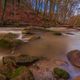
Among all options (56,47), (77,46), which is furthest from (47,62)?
(77,46)

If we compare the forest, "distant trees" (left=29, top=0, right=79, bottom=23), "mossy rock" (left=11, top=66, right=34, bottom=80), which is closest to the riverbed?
"mossy rock" (left=11, top=66, right=34, bottom=80)

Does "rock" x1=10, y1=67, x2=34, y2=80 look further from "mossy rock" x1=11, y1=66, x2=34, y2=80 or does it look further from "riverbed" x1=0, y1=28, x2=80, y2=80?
"riverbed" x1=0, y1=28, x2=80, y2=80

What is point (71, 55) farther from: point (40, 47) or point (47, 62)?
point (40, 47)

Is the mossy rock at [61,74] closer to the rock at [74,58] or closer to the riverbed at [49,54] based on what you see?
the riverbed at [49,54]

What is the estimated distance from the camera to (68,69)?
5.25 m

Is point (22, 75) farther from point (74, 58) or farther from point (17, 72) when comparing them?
point (74, 58)

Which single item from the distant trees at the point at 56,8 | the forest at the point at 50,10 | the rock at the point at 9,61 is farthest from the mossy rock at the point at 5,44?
the distant trees at the point at 56,8

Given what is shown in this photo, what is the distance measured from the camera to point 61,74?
15.5 feet

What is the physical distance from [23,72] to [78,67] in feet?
5.61

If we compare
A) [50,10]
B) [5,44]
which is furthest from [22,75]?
[50,10]

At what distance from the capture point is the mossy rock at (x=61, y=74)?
15.5ft

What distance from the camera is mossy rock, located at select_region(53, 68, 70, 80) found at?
4.71m

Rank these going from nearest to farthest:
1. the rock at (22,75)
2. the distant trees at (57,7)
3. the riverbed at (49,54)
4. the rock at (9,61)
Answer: the rock at (22,75), the riverbed at (49,54), the rock at (9,61), the distant trees at (57,7)

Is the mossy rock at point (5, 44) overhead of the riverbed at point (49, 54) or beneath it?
overhead
